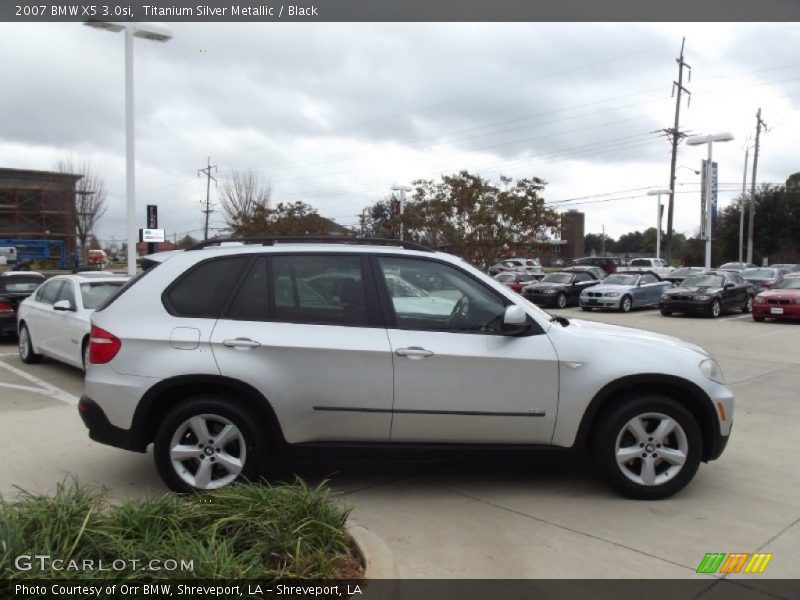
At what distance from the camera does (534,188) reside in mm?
22969

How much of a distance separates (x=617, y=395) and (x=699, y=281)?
19.0 m

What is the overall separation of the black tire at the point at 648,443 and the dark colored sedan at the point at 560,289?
1971 centimetres

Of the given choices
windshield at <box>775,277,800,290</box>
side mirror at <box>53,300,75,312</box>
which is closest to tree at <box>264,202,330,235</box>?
windshield at <box>775,277,800,290</box>

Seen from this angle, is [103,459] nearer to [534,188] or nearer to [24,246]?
[534,188]

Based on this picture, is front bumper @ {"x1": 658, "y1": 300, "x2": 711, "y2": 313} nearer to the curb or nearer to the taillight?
the curb

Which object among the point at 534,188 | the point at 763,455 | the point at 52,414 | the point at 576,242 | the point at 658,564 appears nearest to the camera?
the point at 658,564

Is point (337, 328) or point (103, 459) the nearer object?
point (337, 328)

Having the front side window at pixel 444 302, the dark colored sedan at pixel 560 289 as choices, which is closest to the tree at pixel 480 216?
the dark colored sedan at pixel 560 289

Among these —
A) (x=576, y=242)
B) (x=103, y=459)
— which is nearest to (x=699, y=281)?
(x=103, y=459)

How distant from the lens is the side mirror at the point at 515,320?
14.0 ft

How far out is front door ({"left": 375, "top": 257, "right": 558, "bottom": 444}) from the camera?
432cm

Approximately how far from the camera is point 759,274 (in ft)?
92.7

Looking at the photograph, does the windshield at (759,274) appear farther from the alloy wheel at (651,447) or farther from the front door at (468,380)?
the front door at (468,380)

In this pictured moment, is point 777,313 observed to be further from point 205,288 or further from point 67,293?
point 205,288
